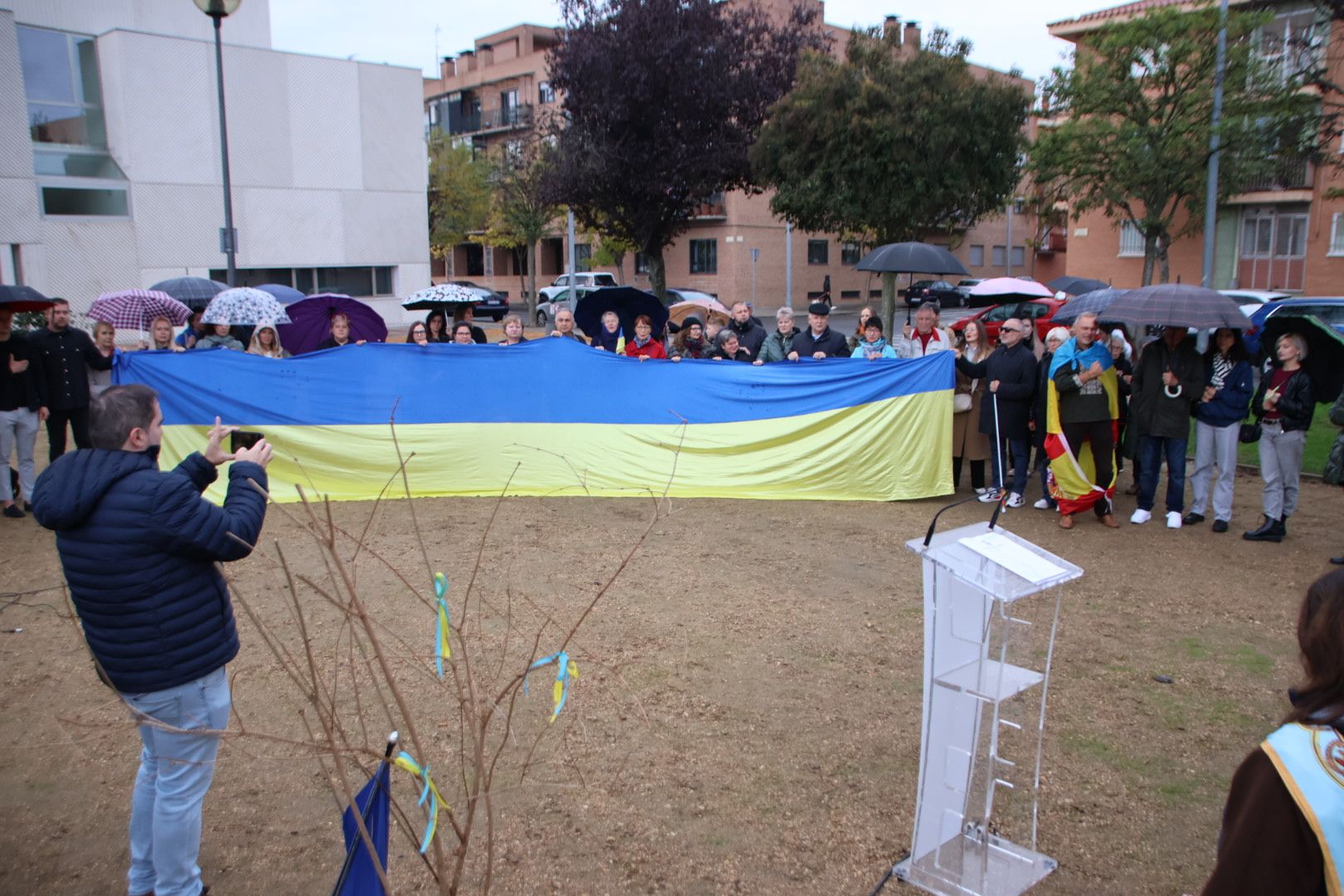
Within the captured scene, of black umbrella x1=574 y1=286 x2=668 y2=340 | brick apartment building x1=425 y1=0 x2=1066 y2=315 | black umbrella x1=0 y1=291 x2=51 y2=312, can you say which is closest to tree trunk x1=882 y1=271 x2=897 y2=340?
black umbrella x1=574 y1=286 x2=668 y2=340

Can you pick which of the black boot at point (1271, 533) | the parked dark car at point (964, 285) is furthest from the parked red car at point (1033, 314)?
the parked dark car at point (964, 285)

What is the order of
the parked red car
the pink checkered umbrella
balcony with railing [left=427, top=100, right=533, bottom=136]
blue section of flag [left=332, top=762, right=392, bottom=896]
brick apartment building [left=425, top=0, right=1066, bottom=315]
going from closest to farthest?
blue section of flag [left=332, top=762, right=392, bottom=896] < the pink checkered umbrella < the parked red car < brick apartment building [left=425, top=0, right=1066, bottom=315] < balcony with railing [left=427, top=100, right=533, bottom=136]

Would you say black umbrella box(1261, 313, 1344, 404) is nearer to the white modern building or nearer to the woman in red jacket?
the woman in red jacket

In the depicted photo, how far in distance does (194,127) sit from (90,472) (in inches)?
1122

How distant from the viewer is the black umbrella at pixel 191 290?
43.5ft

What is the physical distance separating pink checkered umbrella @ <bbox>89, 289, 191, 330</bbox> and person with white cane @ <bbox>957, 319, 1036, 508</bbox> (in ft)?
25.8

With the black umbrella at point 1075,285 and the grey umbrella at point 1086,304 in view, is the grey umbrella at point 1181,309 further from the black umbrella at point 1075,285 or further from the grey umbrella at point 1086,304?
the black umbrella at point 1075,285

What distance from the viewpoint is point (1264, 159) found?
19.1 metres

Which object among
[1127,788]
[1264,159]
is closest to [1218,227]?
[1264,159]

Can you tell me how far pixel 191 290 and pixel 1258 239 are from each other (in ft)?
98.2

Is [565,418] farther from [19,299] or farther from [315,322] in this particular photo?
[19,299]

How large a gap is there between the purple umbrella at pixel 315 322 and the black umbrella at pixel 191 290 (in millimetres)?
2059

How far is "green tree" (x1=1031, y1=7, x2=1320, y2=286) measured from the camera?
17.6 metres

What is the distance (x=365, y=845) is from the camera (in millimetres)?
2289
